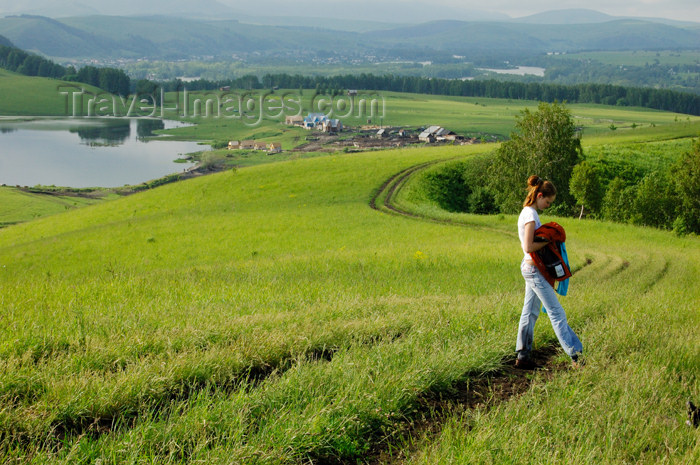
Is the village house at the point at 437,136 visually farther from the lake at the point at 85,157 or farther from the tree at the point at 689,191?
the tree at the point at 689,191

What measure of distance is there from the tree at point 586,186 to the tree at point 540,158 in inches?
146

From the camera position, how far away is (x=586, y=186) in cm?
4919

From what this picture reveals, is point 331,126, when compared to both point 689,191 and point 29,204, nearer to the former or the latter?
point 29,204

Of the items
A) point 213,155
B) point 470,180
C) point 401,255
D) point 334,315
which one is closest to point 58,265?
point 401,255

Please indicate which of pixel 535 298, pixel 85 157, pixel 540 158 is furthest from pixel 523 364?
pixel 85 157

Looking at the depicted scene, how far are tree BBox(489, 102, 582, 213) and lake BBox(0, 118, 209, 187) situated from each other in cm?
9078

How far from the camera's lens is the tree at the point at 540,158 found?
179 ft

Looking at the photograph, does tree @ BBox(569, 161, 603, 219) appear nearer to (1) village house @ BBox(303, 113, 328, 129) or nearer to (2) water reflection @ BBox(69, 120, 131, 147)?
(1) village house @ BBox(303, 113, 328, 129)

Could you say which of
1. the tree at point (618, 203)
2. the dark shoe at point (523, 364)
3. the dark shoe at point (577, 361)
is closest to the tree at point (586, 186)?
the tree at point (618, 203)

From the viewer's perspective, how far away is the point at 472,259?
25.2 metres

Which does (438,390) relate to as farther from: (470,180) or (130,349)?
(470,180)

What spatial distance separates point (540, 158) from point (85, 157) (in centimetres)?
13709

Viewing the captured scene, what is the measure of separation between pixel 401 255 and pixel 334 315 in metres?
17.2

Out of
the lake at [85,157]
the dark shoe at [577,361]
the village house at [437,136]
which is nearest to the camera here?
the dark shoe at [577,361]
